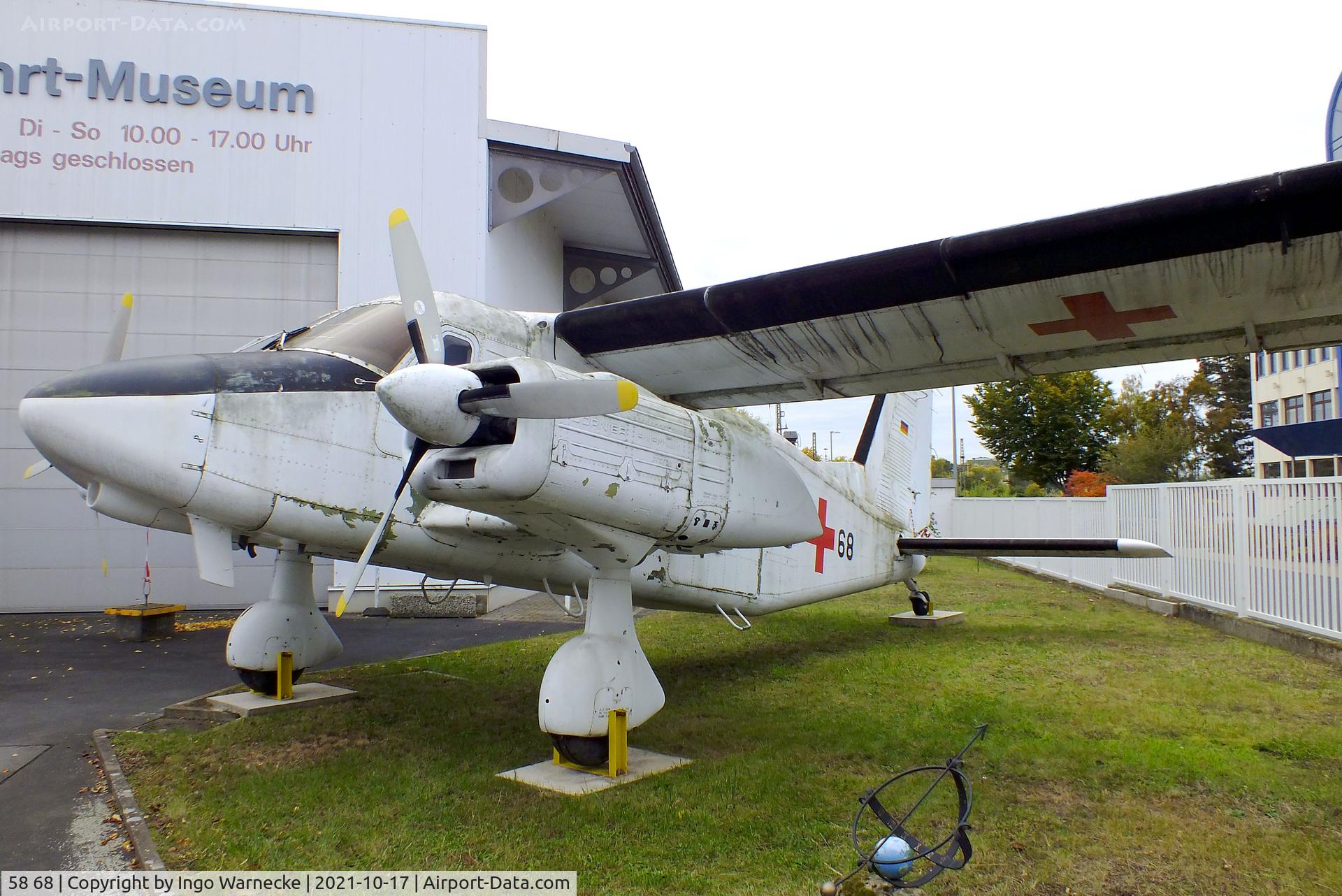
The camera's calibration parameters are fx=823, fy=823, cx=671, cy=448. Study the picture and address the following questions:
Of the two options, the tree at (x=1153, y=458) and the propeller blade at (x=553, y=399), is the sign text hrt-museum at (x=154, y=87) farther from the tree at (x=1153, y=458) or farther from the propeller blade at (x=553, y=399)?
the tree at (x=1153, y=458)

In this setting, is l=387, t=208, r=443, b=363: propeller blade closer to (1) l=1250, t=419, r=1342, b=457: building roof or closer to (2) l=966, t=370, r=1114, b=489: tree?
(1) l=1250, t=419, r=1342, b=457: building roof

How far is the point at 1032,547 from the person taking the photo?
9445mm

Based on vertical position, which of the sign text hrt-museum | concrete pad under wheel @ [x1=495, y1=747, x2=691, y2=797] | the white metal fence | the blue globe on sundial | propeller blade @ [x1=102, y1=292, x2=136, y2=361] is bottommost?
concrete pad under wheel @ [x1=495, y1=747, x2=691, y2=797]

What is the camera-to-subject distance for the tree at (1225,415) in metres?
48.9

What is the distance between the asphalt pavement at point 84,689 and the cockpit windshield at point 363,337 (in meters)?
3.20

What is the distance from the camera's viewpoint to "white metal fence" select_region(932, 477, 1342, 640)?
939 centimetres

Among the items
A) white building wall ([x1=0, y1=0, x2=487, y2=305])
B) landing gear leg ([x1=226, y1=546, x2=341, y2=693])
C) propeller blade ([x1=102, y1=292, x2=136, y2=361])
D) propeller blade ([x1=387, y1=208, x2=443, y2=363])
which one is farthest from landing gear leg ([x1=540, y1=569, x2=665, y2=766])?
white building wall ([x1=0, y1=0, x2=487, y2=305])

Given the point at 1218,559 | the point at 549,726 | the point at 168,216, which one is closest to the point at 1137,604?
the point at 1218,559

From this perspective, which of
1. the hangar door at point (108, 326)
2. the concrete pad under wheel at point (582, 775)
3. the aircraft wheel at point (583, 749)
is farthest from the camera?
the hangar door at point (108, 326)

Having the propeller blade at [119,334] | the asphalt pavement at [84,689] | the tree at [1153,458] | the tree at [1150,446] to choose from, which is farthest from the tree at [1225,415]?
the propeller blade at [119,334]

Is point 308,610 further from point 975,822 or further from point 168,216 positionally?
point 168,216

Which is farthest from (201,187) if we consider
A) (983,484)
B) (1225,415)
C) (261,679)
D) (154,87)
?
(1225,415)

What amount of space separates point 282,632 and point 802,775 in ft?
16.2

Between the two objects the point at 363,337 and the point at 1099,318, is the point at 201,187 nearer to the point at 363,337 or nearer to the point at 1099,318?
the point at 363,337
